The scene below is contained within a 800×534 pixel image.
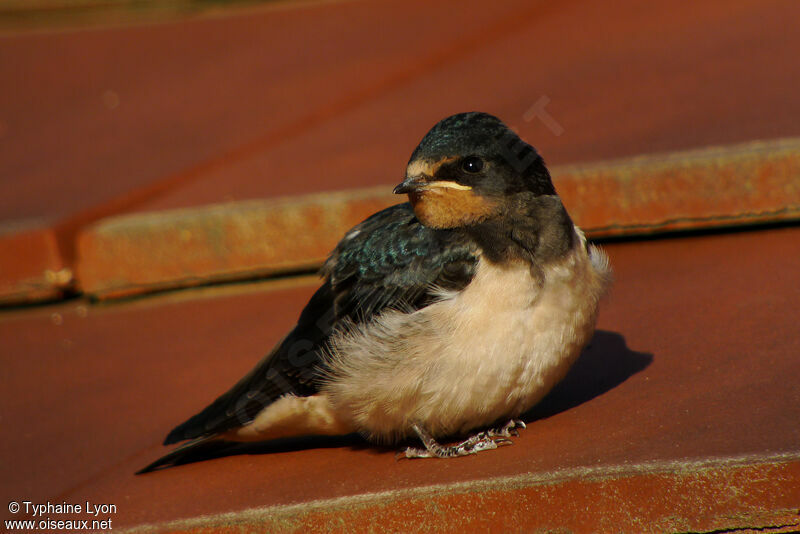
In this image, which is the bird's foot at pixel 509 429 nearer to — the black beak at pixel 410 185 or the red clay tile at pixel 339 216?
the black beak at pixel 410 185

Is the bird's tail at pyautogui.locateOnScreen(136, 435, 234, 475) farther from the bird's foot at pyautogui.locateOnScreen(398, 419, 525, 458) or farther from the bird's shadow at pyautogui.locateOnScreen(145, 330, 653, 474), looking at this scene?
the bird's foot at pyautogui.locateOnScreen(398, 419, 525, 458)

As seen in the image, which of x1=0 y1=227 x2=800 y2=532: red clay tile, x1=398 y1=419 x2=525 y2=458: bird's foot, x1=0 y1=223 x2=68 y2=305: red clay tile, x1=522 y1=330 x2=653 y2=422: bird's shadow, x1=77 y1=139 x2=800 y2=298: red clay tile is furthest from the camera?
x1=0 y1=223 x2=68 y2=305: red clay tile

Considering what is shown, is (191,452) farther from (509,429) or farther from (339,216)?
(339,216)

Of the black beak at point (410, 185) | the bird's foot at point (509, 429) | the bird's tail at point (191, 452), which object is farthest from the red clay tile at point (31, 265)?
the bird's foot at point (509, 429)

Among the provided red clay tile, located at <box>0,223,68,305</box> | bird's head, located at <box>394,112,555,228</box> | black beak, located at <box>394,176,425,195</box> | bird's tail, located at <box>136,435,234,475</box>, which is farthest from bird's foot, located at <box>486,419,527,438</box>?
red clay tile, located at <box>0,223,68,305</box>

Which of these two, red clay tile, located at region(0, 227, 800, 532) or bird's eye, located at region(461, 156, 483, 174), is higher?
bird's eye, located at region(461, 156, 483, 174)

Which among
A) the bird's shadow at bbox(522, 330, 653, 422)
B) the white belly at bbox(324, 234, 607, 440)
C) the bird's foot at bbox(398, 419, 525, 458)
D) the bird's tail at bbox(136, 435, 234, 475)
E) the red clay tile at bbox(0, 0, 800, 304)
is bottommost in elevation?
the bird's tail at bbox(136, 435, 234, 475)

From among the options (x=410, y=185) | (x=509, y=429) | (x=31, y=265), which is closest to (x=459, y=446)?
(x=509, y=429)
